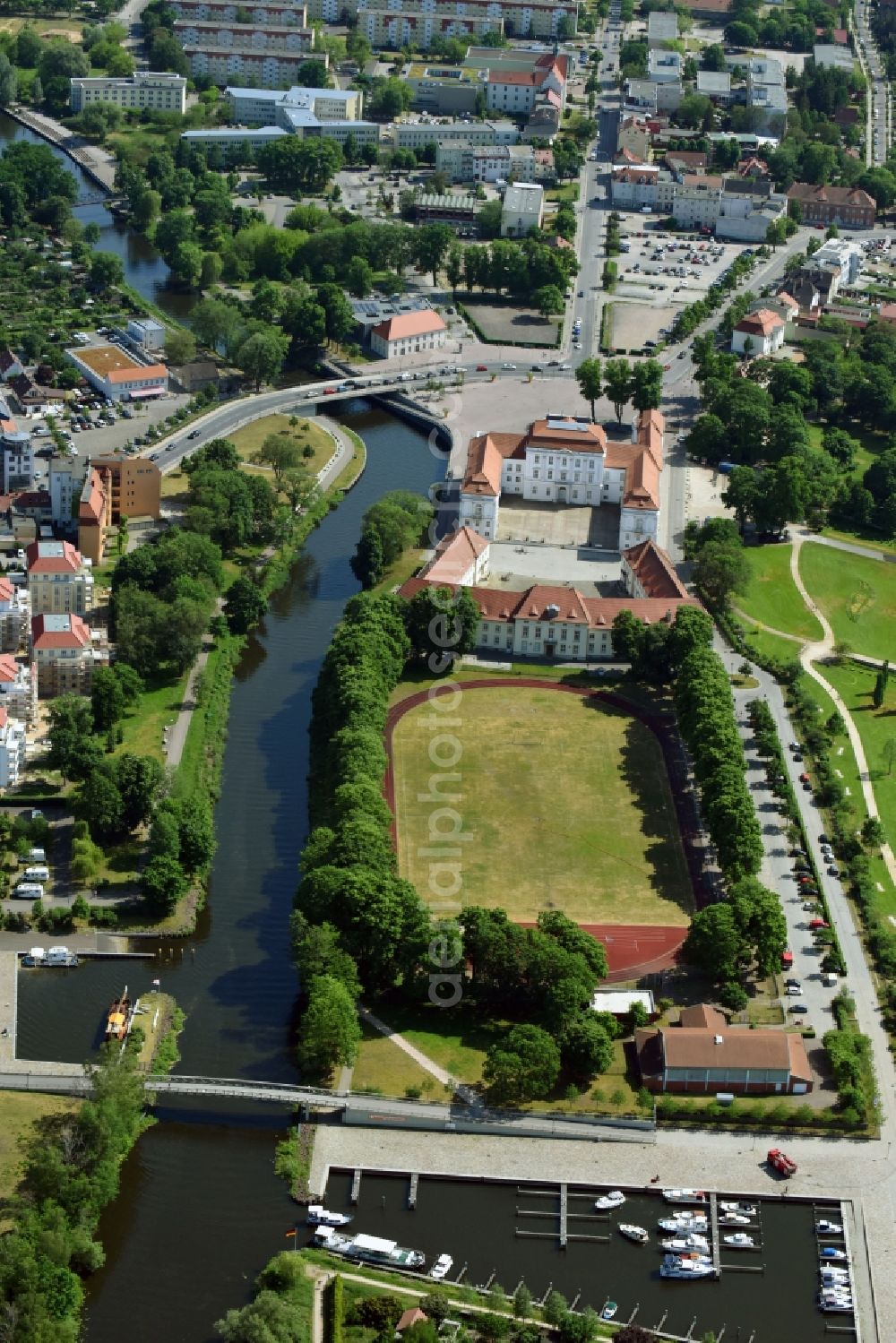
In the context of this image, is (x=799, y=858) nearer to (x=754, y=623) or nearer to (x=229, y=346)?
(x=754, y=623)

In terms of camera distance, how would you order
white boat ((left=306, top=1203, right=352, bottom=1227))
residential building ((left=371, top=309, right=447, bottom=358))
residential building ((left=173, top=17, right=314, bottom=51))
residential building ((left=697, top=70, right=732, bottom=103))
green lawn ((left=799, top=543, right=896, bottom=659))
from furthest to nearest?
residential building ((left=173, top=17, right=314, bottom=51)) → residential building ((left=697, top=70, right=732, bottom=103)) → residential building ((left=371, top=309, right=447, bottom=358)) → green lawn ((left=799, top=543, right=896, bottom=659)) → white boat ((left=306, top=1203, right=352, bottom=1227))

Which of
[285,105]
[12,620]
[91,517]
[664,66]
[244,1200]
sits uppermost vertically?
[664,66]

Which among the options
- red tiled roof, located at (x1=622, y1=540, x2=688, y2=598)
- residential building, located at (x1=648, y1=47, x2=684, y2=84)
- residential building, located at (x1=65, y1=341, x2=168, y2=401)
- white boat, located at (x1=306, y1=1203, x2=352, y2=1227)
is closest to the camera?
white boat, located at (x1=306, y1=1203, x2=352, y2=1227)

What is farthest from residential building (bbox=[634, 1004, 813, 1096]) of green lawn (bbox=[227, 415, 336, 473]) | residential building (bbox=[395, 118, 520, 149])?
residential building (bbox=[395, 118, 520, 149])

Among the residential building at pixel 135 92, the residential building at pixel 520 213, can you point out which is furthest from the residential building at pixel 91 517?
the residential building at pixel 135 92

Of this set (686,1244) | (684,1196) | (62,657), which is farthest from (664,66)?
(686,1244)

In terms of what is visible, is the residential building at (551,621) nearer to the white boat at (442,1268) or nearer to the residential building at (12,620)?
the residential building at (12,620)

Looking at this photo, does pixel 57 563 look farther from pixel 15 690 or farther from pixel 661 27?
pixel 661 27

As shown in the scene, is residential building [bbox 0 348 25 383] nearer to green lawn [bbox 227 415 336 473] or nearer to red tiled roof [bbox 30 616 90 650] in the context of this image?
green lawn [bbox 227 415 336 473]
